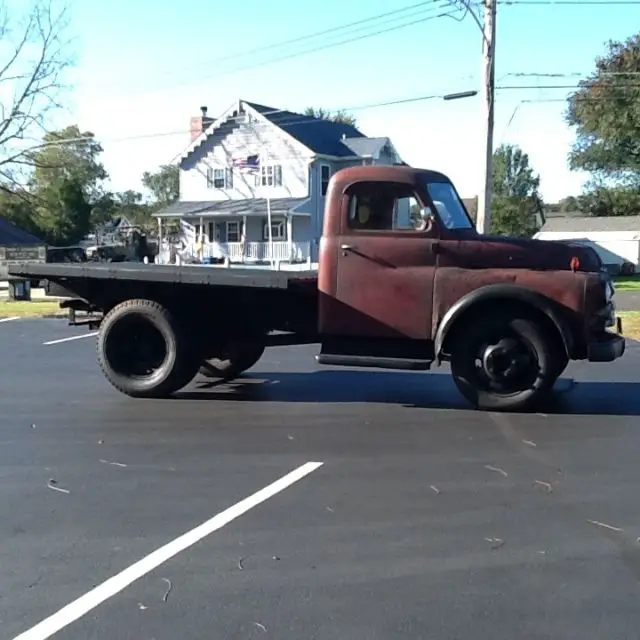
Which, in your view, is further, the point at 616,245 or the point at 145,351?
the point at 616,245

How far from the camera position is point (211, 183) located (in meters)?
51.0

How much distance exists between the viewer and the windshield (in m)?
9.07

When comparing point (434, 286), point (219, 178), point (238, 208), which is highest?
point (219, 178)

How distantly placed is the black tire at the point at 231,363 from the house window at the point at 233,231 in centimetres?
3854

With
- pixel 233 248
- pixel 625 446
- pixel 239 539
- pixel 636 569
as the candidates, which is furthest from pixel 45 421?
pixel 233 248

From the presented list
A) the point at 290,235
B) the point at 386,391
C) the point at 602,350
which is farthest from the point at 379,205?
the point at 290,235

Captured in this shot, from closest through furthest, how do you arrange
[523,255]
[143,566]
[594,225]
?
[143,566], [523,255], [594,225]

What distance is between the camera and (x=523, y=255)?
28.5 feet

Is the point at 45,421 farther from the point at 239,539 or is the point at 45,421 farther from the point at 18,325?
the point at 18,325

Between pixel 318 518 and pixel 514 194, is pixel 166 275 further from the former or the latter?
pixel 514 194

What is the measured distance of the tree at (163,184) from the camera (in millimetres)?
115625

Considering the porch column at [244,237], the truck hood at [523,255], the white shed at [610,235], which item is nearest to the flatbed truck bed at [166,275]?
the truck hood at [523,255]

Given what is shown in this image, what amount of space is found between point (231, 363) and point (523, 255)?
3809 mm

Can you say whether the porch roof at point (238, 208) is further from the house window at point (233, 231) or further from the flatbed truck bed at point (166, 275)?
the flatbed truck bed at point (166, 275)
